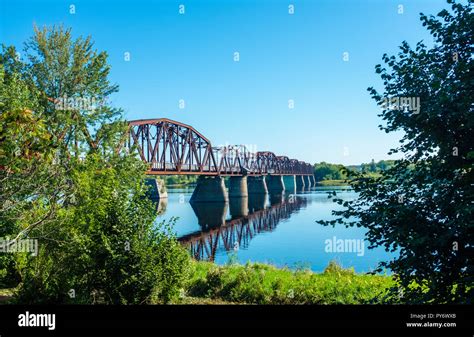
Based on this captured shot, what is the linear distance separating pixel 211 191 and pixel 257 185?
147 ft

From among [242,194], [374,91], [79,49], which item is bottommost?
[242,194]

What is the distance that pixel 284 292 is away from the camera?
1481 cm

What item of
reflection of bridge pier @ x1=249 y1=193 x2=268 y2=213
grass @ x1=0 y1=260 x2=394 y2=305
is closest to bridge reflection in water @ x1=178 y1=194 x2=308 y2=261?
reflection of bridge pier @ x1=249 y1=193 x2=268 y2=213

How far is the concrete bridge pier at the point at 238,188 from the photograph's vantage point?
407ft

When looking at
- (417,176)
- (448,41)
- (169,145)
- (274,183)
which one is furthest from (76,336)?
(274,183)

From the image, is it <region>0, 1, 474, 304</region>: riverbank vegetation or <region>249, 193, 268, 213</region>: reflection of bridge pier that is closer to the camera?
<region>0, 1, 474, 304</region>: riverbank vegetation

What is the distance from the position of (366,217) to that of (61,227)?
988 centimetres

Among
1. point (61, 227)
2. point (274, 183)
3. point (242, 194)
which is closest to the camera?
point (61, 227)

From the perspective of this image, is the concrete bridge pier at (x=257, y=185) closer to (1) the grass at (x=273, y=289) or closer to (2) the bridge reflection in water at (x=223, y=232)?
(2) the bridge reflection in water at (x=223, y=232)

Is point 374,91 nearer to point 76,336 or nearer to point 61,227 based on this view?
point 76,336

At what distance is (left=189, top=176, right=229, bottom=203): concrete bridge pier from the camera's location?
4242 inches

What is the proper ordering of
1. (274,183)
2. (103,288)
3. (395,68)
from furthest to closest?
(274,183)
(103,288)
(395,68)

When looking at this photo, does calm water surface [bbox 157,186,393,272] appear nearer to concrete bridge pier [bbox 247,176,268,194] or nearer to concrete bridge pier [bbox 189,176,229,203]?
concrete bridge pier [bbox 189,176,229,203]

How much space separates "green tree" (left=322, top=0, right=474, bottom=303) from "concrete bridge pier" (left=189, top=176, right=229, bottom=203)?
99934 mm
